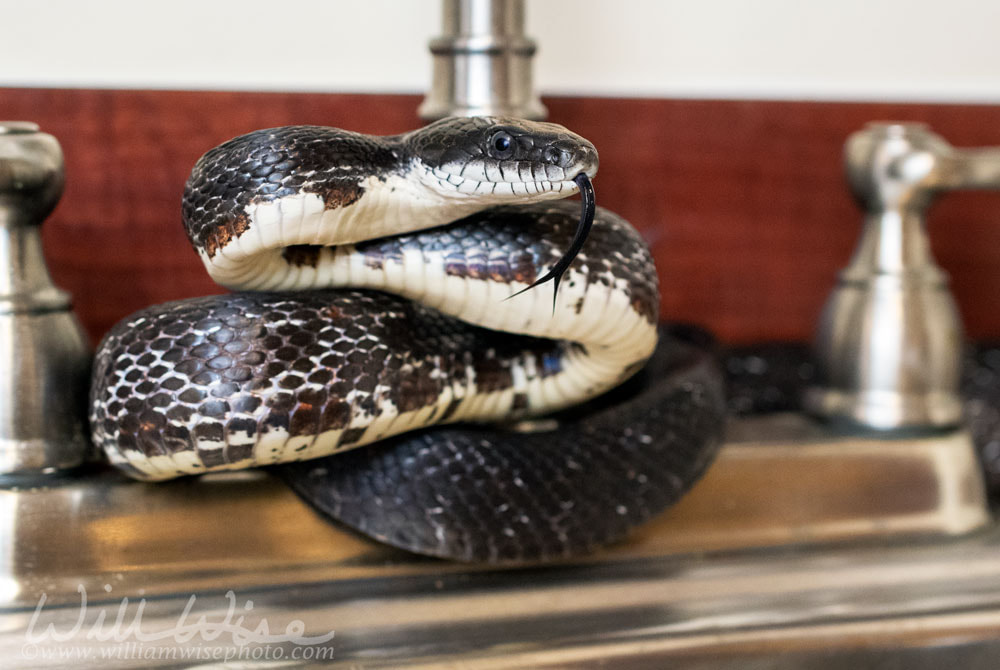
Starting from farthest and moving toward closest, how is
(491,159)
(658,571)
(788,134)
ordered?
(788,134) < (658,571) < (491,159)

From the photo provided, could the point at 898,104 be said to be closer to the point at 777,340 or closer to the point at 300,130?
the point at 777,340

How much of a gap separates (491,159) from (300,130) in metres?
0.11

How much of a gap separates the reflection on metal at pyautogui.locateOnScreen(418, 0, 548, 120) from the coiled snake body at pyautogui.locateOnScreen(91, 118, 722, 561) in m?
0.13

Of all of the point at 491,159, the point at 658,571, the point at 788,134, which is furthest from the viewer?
the point at 788,134

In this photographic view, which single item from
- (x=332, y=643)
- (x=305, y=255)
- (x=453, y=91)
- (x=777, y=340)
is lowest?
(x=332, y=643)

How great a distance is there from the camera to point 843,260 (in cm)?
94

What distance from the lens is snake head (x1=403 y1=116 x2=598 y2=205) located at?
1.35ft

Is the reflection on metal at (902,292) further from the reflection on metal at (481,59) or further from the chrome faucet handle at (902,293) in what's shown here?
the reflection on metal at (481,59)

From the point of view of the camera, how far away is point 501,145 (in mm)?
428

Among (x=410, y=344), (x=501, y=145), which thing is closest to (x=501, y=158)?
(x=501, y=145)

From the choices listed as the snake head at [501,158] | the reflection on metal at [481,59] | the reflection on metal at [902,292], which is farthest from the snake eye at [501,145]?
the reflection on metal at [902,292]

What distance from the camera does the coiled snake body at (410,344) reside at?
1.46ft

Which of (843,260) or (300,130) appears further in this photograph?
(843,260)

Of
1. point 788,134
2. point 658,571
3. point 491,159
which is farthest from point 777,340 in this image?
point 491,159
